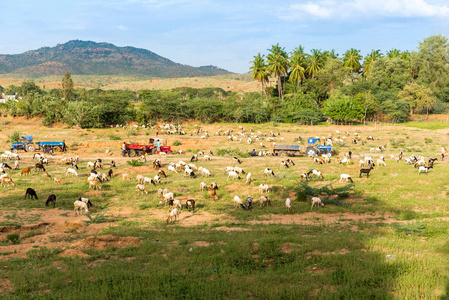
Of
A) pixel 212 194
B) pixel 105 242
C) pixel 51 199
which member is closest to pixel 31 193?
pixel 51 199

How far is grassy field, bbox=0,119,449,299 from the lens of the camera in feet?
25.2

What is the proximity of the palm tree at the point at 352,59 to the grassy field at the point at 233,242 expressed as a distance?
62214mm

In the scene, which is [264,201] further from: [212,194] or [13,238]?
[13,238]

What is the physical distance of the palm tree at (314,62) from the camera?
76100 mm

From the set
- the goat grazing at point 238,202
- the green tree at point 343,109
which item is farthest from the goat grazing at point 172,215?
the green tree at point 343,109

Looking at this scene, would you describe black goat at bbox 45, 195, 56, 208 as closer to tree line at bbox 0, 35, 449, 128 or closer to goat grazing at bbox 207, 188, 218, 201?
goat grazing at bbox 207, 188, 218, 201

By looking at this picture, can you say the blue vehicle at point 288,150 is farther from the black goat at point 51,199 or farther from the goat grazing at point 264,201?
the black goat at point 51,199

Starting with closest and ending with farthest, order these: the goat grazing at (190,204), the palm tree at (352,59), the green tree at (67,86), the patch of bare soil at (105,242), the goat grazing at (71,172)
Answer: the patch of bare soil at (105,242) < the goat grazing at (190,204) < the goat grazing at (71,172) < the palm tree at (352,59) < the green tree at (67,86)

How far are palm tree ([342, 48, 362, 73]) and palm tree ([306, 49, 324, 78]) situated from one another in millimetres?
6437

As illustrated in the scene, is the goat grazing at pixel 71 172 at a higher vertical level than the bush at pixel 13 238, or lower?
higher

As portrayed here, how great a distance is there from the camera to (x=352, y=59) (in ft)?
261

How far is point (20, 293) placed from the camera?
7555 mm

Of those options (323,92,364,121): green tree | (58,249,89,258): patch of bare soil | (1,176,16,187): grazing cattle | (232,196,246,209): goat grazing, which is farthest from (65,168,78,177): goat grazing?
(323,92,364,121): green tree

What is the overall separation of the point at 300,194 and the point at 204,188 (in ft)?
18.6
